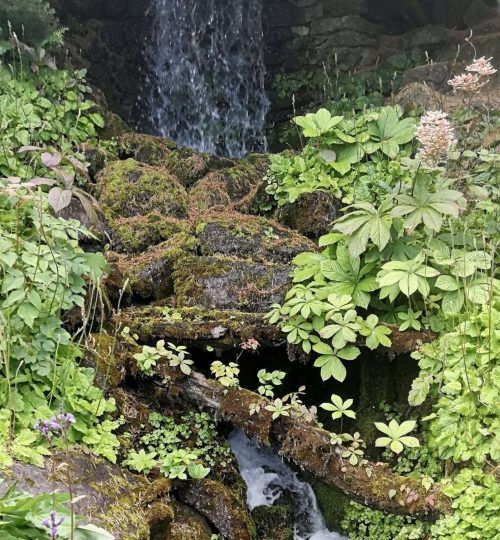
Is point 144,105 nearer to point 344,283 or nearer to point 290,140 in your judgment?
point 290,140

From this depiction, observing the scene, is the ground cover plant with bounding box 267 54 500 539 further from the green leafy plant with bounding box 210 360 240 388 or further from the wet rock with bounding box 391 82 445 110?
the wet rock with bounding box 391 82 445 110

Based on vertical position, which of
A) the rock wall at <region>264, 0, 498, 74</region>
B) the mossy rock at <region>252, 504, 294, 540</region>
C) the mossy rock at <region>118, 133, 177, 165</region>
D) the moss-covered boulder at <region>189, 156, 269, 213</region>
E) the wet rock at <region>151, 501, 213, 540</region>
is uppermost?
the rock wall at <region>264, 0, 498, 74</region>

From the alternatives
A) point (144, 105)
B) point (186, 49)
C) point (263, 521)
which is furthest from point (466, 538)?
point (186, 49)

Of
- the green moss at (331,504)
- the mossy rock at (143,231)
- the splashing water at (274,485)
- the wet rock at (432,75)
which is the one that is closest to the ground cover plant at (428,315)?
the green moss at (331,504)

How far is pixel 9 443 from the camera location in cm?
295

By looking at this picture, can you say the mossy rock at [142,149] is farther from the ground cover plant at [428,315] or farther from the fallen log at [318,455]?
the fallen log at [318,455]

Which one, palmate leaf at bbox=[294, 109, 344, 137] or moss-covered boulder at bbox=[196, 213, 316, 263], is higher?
palmate leaf at bbox=[294, 109, 344, 137]

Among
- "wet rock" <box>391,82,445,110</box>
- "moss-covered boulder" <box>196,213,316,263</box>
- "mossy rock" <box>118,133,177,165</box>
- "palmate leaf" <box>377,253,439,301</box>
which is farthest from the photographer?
"wet rock" <box>391,82,445,110</box>

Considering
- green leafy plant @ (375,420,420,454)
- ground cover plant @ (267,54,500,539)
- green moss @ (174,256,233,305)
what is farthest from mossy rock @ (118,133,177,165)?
green leafy plant @ (375,420,420,454)

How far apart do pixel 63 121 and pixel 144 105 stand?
359 centimetres

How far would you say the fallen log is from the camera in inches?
131

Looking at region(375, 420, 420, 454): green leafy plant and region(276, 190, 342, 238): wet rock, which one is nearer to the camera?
region(375, 420, 420, 454): green leafy plant

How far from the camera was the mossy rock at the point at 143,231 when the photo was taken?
5375 mm

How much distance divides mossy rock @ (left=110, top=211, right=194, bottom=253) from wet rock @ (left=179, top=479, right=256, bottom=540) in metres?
2.19
